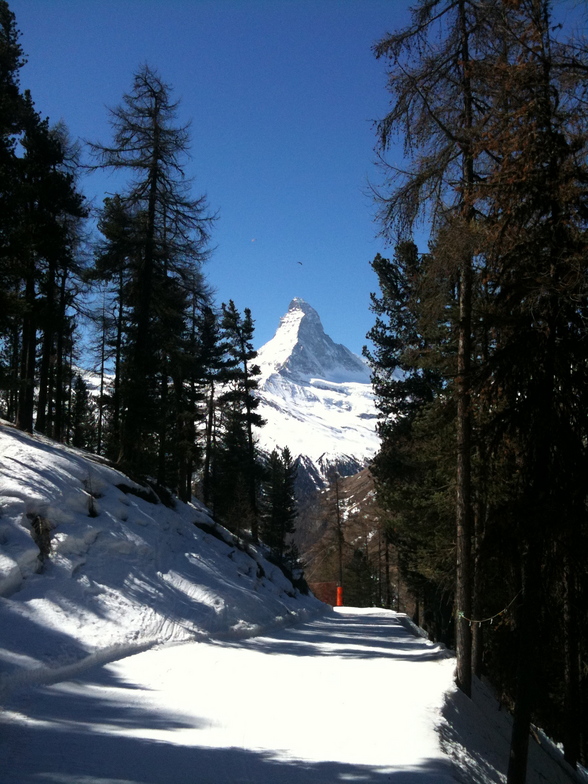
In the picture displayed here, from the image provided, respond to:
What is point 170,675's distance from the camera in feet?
25.7

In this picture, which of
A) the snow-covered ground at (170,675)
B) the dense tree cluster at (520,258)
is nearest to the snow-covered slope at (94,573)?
the snow-covered ground at (170,675)

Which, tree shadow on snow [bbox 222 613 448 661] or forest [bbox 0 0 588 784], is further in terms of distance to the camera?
tree shadow on snow [bbox 222 613 448 661]

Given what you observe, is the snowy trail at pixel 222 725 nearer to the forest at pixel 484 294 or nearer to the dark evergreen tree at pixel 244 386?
the forest at pixel 484 294

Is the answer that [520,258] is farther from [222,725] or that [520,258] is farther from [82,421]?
[82,421]

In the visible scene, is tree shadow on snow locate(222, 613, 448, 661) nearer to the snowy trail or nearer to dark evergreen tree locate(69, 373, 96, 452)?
the snowy trail

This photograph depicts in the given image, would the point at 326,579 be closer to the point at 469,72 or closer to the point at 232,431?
the point at 232,431

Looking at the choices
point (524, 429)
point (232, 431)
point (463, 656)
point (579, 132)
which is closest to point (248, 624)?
point (463, 656)

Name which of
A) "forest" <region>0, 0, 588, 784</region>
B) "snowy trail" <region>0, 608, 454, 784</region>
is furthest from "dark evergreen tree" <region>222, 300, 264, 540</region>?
"snowy trail" <region>0, 608, 454, 784</region>

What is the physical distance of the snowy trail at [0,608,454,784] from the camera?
4609mm

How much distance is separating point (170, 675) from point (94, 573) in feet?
11.5

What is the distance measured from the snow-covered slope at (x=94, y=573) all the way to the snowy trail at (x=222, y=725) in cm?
63

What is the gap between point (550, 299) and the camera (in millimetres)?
6887

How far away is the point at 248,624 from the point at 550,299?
1015cm

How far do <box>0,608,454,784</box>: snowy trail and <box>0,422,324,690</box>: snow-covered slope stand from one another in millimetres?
635
